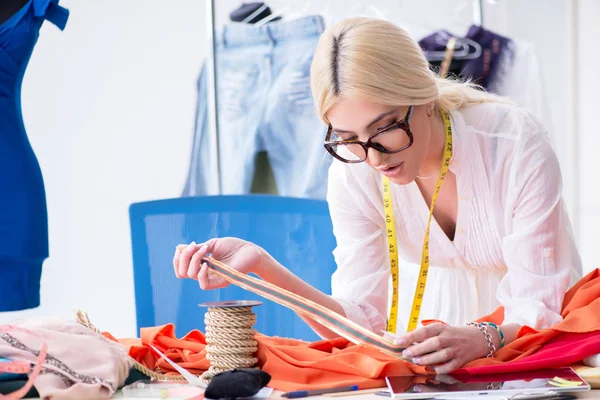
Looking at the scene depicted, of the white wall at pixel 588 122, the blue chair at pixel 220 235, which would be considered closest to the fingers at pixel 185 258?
the blue chair at pixel 220 235

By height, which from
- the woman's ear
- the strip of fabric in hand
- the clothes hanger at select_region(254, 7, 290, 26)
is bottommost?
the strip of fabric in hand

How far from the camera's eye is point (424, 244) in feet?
6.59

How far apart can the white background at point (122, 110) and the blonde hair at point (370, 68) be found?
272 cm

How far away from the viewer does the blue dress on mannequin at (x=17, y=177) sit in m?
2.72

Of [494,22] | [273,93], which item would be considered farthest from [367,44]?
[494,22]

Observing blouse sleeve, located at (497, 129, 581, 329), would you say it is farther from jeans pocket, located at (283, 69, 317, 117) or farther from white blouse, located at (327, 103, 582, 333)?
jeans pocket, located at (283, 69, 317, 117)

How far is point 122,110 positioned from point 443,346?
11.0 ft

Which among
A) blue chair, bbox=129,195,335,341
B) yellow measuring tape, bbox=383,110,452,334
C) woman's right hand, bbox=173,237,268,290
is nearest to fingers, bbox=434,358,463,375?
woman's right hand, bbox=173,237,268,290

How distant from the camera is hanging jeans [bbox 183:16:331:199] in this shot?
4.28 m

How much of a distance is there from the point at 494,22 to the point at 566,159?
0.83 meters

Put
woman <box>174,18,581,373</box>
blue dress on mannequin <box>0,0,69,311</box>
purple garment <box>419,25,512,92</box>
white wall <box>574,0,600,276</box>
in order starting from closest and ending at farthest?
woman <box>174,18,581,373</box> → blue dress on mannequin <box>0,0,69,311</box> → purple garment <box>419,25,512,92</box> → white wall <box>574,0,600,276</box>

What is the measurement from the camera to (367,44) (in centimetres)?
172

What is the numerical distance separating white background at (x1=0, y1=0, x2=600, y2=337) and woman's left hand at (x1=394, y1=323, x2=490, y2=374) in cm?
314

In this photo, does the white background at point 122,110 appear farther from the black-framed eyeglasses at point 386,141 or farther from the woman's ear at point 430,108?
the black-framed eyeglasses at point 386,141
